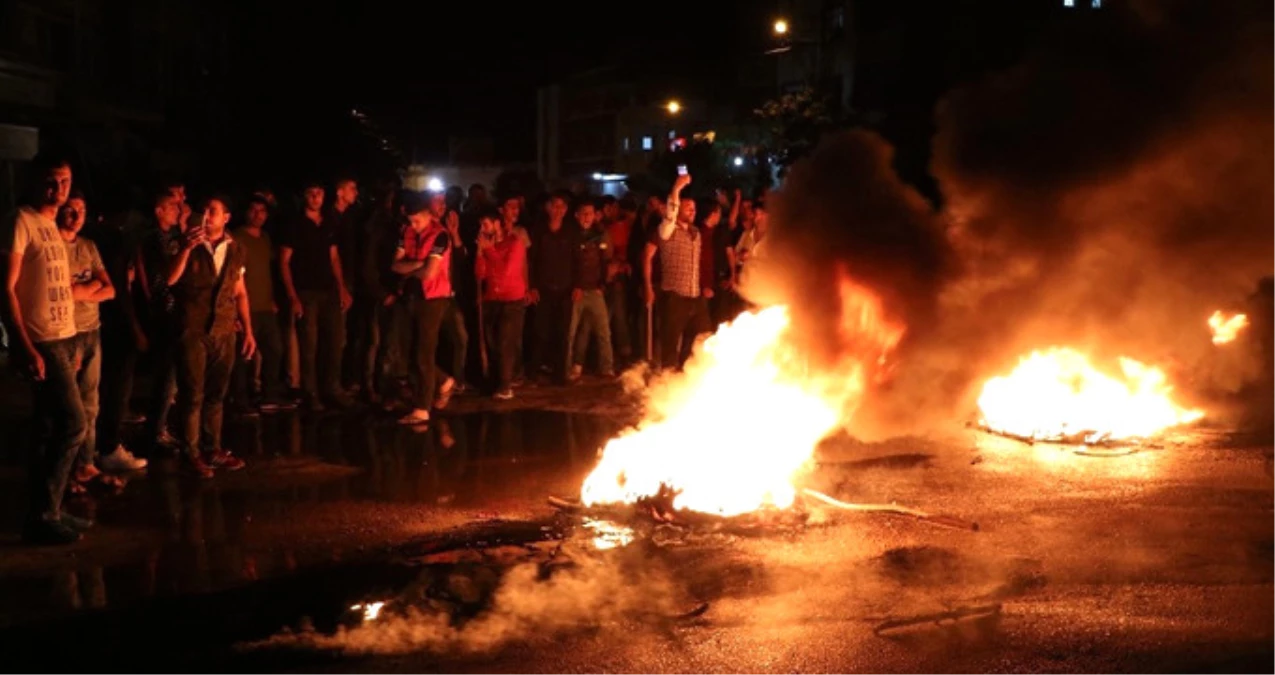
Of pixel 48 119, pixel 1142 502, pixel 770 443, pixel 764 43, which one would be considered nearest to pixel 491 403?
pixel 770 443

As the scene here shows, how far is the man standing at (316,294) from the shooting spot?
457 inches

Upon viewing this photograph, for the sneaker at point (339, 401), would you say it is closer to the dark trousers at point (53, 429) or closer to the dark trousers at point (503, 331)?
the dark trousers at point (503, 331)

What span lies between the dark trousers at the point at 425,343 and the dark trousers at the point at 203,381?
2.08 metres

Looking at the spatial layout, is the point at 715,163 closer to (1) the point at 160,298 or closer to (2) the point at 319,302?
(2) the point at 319,302

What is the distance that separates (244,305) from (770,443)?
403 centimetres

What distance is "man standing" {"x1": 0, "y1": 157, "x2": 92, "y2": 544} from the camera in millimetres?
7164

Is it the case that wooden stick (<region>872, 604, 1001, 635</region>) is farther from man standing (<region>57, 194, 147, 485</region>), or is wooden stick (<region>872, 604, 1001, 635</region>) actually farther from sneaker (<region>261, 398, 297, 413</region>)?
sneaker (<region>261, 398, 297, 413</region>)

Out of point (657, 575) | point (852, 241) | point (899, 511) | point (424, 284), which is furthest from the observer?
point (424, 284)

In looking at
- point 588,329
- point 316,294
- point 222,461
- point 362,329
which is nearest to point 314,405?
point 362,329

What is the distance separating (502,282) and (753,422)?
4.68 m

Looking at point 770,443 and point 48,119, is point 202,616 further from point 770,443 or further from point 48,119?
point 48,119

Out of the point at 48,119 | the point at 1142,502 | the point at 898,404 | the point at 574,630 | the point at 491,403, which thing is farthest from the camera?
the point at 48,119

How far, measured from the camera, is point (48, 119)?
20.0 m

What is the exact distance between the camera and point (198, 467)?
29.6ft
